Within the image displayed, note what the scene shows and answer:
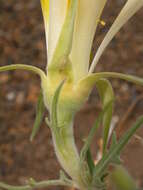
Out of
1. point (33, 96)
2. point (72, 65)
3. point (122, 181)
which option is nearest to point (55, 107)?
A: point (72, 65)

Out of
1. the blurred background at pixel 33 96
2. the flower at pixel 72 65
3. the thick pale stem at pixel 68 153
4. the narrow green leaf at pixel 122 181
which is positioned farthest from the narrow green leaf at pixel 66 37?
the blurred background at pixel 33 96

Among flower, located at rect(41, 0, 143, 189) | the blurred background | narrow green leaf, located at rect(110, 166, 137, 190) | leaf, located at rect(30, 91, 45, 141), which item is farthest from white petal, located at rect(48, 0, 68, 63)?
the blurred background

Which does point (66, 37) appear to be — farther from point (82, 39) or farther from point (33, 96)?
point (33, 96)

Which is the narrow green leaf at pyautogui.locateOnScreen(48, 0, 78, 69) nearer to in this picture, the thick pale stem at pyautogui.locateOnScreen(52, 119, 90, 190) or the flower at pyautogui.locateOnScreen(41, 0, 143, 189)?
the flower at pyautogui.locateOnScreen(41, 0, 143, 189)

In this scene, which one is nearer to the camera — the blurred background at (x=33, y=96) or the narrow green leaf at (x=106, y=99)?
the narrow green leaf at (x=106, y=99)

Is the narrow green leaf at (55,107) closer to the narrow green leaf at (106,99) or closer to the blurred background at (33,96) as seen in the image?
the narrow green leaf at (106,99)

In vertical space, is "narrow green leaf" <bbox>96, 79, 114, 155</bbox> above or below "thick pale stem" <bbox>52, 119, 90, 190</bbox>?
above

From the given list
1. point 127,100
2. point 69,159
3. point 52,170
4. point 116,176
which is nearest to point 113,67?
point 127,100
